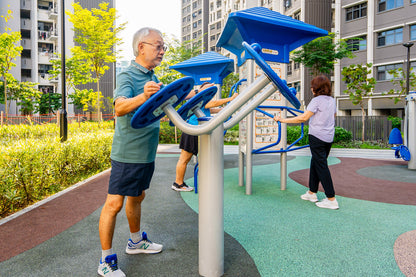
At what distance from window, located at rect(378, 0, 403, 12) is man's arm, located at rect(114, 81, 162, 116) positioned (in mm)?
28069

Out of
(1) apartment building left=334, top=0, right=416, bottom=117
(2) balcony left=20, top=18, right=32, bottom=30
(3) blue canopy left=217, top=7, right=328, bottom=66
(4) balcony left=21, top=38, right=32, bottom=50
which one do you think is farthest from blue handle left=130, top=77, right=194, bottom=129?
(2) balcony left=20, top=18, right=32, bottom=30

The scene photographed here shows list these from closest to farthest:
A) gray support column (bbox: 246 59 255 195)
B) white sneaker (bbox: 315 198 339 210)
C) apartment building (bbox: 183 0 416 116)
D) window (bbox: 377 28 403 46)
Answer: white sneaker (bbox: 315 198 339 210), gray support column (bbox: 246 59 255 195), apartment building (bbox: 183 0 416 116), window (bbox: 377 28 403 46)

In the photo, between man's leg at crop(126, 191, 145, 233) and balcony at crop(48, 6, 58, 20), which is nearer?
man's leg at crop(126, 191, 145, 233)

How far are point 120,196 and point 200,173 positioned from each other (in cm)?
57

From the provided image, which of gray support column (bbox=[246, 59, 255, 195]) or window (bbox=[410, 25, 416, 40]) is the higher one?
window (bbox=[410, 25, 416, 40])

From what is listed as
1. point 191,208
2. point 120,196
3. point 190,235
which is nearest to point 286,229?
point 190,235

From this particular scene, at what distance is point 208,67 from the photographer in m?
6.16

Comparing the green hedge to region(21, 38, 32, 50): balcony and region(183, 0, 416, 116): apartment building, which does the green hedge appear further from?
region(21, 38, 32, 50): balcony

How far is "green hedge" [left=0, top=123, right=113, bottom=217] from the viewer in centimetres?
329

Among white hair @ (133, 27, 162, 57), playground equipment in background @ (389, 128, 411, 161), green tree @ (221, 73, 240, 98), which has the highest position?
green tree @ (221, 73, 240, 98)

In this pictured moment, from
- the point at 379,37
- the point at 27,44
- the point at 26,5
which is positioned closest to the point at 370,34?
the point at 379,37

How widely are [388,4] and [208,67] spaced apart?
24.6 meters

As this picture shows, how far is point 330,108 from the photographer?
350 cm

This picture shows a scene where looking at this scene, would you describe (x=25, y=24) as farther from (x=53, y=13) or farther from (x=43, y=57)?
(x=43, y=57)
